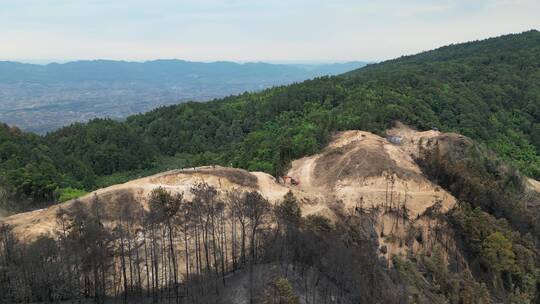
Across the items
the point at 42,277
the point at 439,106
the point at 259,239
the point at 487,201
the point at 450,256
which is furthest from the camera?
the point at 439,106

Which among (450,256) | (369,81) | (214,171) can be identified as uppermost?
(369,81)

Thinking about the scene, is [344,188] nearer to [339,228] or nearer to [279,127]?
[339,228]

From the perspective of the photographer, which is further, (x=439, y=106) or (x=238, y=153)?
(x=439, y=106)

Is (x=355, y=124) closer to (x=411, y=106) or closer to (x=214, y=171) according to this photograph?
(x=411, y=106)

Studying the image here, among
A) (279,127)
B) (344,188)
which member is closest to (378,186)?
(344,188)

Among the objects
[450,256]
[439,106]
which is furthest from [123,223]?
[439,106]

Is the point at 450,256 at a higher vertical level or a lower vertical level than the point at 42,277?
lower

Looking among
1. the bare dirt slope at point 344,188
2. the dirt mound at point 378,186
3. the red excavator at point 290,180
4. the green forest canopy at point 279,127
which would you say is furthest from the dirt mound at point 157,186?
the green forest canopy at point 279,127

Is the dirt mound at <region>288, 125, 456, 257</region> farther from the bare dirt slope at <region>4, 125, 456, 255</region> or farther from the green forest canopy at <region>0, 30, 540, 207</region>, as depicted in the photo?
the green forest canopy at <region>0, 30, 540, 207</region>
